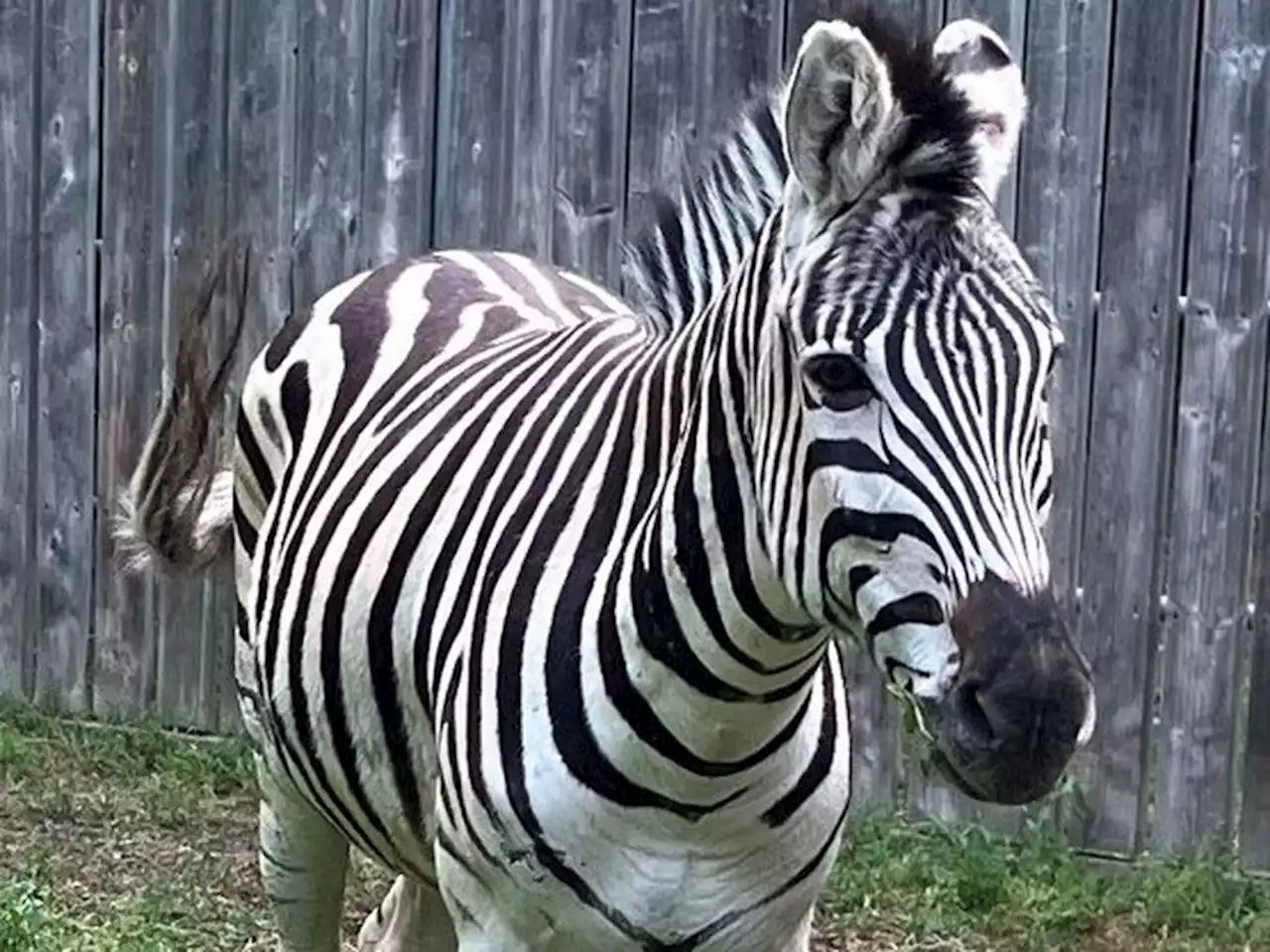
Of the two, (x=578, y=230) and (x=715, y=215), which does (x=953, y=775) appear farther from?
(x=578, y=230)

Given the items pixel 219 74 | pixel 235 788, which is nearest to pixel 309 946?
pixel 235 788

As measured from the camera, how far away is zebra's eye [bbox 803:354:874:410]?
2.26 meters

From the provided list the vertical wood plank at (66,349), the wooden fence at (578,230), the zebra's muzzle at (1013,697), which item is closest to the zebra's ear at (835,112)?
the zebra's muzzle at (1013,697)

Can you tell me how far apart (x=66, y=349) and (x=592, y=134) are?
64.2 inches

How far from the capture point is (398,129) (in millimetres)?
5551

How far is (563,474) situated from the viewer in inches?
115

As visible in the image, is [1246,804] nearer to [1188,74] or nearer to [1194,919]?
[1194,919]

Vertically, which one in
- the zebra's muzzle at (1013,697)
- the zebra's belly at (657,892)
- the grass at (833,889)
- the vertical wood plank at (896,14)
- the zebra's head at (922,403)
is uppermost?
the vertical wood plank at (896,14)

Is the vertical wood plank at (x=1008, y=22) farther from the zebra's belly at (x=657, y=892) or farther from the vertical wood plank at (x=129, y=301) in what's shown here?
the zebra's belly at (x=657, y=892)

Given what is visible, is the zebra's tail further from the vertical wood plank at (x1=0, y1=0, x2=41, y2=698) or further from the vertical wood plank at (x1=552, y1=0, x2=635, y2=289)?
the vertical wood plank at (x1=0, y1=0, x2=41, y2=698)

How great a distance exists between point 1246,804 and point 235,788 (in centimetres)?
248

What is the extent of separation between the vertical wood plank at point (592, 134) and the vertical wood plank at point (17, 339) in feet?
5.05

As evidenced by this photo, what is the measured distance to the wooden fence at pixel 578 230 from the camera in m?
4.91

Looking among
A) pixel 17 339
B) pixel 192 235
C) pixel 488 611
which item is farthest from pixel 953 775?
pixel 17 339
